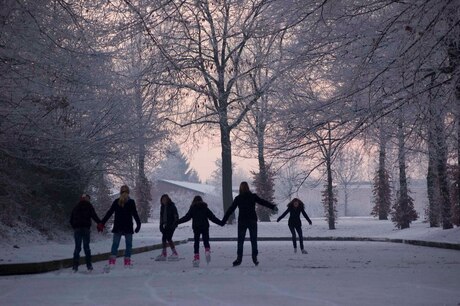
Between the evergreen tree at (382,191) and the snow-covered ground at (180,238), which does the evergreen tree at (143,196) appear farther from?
the evergreen tree at (382,191)

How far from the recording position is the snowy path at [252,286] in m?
10.6

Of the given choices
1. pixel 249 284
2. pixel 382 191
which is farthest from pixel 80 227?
pixel 382 191

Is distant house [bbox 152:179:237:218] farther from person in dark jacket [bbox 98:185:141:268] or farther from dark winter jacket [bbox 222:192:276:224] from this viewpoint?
person in dark jacket [bbox 98:185:141:268]

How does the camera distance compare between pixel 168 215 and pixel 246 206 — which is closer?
pixel 246 206

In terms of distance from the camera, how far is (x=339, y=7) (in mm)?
17250

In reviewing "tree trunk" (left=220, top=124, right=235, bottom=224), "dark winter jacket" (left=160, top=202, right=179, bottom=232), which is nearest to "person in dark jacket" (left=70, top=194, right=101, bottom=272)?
"dark winter jacket" (left=160, top=202, right=179, bottom=232)

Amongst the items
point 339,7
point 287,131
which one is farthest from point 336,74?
point 339,7

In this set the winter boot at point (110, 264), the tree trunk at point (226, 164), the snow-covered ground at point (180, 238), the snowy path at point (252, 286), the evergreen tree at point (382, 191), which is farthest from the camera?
the evergreen tree at point (382, 191)

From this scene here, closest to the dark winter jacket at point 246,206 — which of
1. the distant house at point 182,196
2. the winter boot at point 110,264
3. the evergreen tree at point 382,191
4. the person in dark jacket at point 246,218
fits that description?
the person in dark jacket at point 246,218

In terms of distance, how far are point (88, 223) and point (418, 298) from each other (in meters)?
8.41

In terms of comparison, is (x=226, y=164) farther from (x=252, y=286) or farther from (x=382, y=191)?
(x=252, y=286)

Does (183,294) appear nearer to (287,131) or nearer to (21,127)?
(287,131)

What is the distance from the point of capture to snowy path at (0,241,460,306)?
34.7ft

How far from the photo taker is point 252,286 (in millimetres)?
12555
